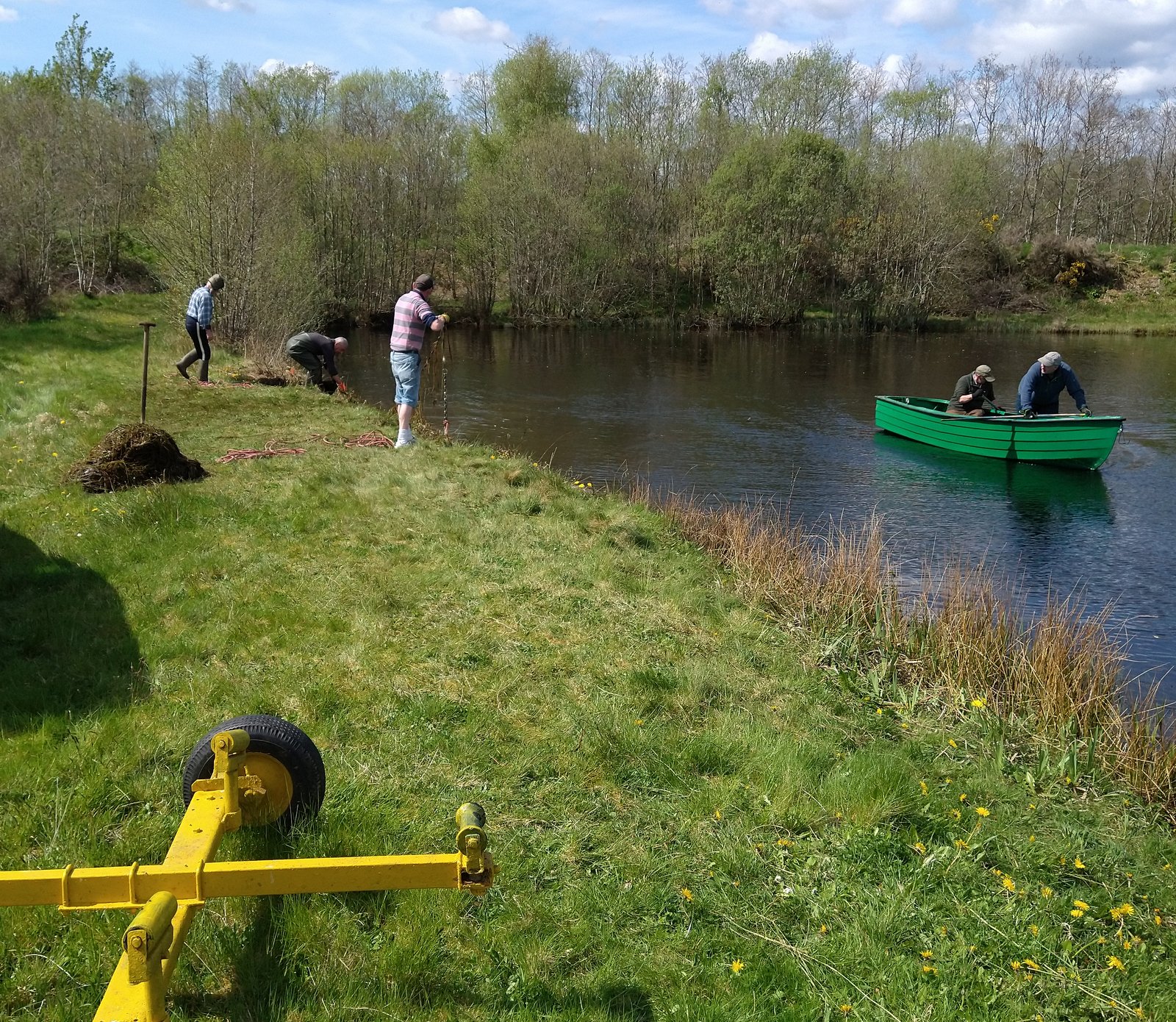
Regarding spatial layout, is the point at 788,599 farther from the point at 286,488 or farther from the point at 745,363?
the point at 745,363

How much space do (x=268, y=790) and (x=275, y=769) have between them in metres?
0.08

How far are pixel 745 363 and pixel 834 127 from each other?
102ft

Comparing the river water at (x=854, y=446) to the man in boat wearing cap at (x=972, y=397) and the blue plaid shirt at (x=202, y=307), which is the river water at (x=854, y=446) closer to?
the man in boat wearing cap at (x=972, y=397)

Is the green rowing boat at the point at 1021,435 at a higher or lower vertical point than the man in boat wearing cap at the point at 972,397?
lower

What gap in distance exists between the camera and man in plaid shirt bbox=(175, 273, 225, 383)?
1491cm

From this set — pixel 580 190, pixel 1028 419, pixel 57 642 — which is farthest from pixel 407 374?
pixel 580 190

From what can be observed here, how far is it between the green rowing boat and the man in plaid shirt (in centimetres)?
1287

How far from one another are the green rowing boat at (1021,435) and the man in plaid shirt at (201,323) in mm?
12873

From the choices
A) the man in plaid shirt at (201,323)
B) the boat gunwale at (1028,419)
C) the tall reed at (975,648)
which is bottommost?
the tall reed at (975,648)

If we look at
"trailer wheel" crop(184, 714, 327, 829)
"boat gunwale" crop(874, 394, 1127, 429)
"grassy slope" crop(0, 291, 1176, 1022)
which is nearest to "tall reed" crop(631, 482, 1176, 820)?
"grassy slope" crop(0, 291, 1176, 1022)

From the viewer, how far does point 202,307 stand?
1494 cm

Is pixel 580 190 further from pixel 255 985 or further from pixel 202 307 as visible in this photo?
pixel 255 985

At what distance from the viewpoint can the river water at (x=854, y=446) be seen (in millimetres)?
11305

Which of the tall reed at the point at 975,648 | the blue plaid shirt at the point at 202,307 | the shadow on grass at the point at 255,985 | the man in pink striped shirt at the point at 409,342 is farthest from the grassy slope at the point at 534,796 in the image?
the blue plaid shirt at the point at 202,307
